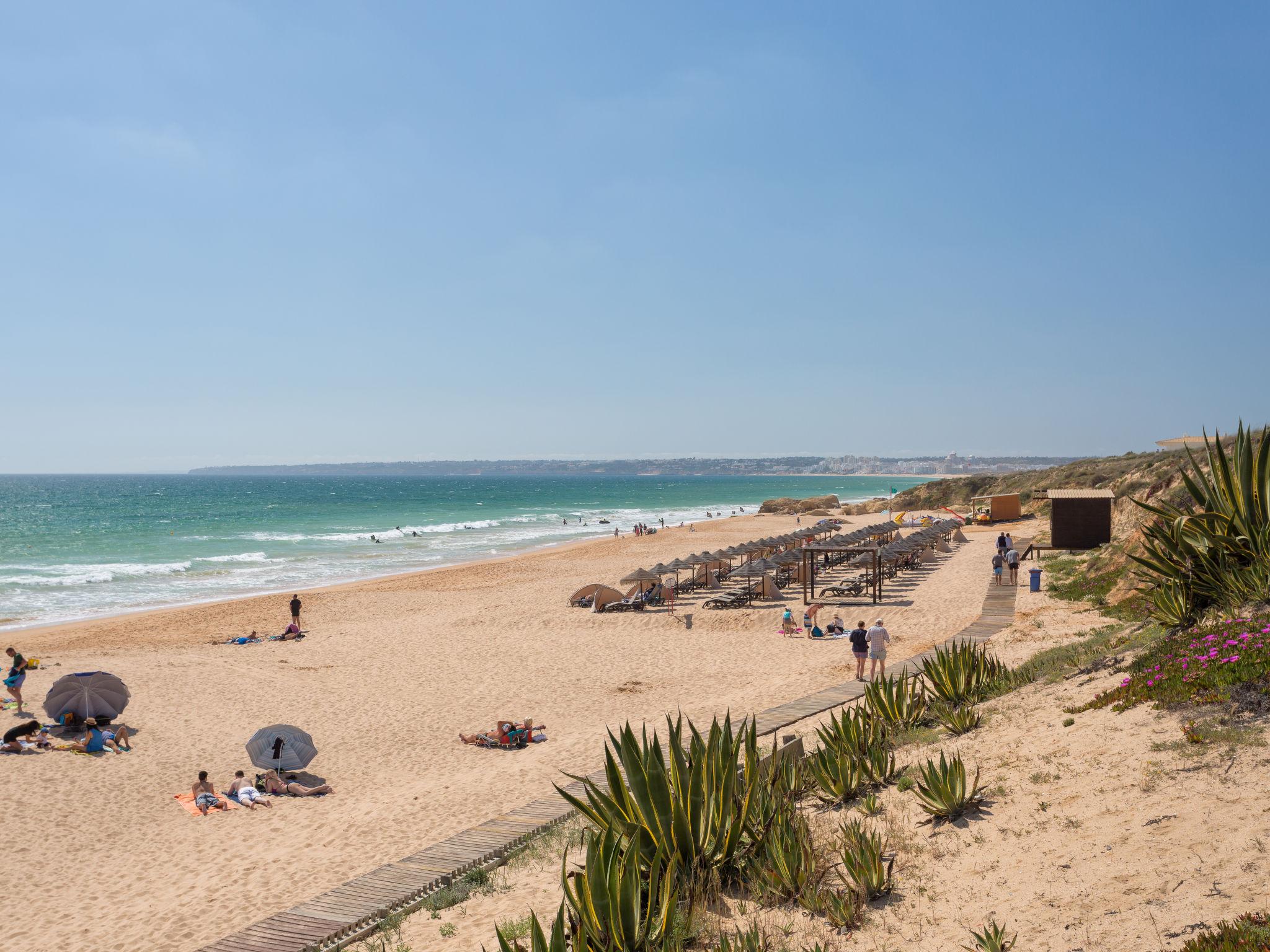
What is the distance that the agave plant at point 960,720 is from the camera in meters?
6.68

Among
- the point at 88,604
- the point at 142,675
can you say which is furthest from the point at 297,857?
the point at 88,604

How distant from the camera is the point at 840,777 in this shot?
573cm

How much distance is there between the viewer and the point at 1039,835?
453 cm

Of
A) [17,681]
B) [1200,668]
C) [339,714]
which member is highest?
[1200,668]

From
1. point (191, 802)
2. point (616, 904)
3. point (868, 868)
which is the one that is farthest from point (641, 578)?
point (616, 904)

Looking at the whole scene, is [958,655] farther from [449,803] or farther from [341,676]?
[341,676]

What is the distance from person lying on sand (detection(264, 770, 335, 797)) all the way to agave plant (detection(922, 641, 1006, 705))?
22.6 feet

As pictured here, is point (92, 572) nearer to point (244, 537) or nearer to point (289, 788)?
point (244, 537)

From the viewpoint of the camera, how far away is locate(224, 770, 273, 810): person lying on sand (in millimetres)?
9211

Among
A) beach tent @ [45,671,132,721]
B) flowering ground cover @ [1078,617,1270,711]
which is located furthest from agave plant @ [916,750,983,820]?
beach tent @ [45,671,132,721]

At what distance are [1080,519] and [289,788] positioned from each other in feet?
70.5

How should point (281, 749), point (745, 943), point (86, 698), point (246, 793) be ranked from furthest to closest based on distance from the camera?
1. point (86, 698)
2. point (281, 749)
3. point (246, 793)
4. point (745, 943)

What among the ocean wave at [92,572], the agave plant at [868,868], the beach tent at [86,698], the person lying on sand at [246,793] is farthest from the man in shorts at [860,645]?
the ocean wave at [92,572]

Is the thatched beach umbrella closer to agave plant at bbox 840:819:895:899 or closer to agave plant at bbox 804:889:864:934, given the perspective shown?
agave plant at bbox 840:819:895:899
